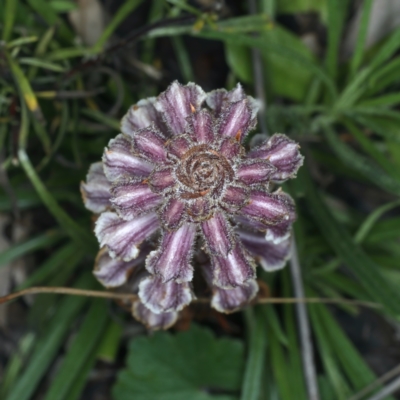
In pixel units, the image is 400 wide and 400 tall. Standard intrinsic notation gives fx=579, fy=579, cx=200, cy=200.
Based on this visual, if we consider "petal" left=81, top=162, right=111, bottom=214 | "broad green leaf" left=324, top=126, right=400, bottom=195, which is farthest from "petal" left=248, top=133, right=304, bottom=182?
"broad green leaf" left=324, top=126, right=400, bottom=195

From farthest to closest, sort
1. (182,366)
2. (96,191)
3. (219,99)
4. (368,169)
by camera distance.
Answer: (182,366)
(368,169)
(96,191)
(219,99)

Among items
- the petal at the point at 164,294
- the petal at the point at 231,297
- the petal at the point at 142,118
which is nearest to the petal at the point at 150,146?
the petal at the point at 142,118

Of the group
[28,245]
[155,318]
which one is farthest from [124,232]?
[28,245]

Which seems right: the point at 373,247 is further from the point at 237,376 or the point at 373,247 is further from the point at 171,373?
the point at 171,373

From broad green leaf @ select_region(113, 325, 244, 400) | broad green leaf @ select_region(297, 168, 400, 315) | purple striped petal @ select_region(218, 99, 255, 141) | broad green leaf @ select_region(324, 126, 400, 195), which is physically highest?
purple striped petal @ select_region(218, 99, 255, 141)

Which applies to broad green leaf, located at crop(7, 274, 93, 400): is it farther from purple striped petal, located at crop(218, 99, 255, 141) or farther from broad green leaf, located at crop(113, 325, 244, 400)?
purple striped petal, located at crop(218, 99, 255, 141)

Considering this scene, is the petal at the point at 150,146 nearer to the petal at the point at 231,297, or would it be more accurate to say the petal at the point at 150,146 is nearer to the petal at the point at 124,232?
the petal at the point at 124,232

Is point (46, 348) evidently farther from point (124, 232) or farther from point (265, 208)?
point (265, 208)
